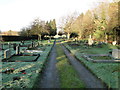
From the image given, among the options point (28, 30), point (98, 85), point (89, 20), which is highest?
point (89, 20)

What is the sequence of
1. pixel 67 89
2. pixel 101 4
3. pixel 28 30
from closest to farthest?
pixel 67 89
pixel 101 4
pixel 28 30

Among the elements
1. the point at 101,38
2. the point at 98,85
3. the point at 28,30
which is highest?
the point at 28,30

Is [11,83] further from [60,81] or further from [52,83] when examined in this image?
[60,81]

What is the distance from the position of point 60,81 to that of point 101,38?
3798cm

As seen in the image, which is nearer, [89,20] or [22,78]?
[22,78]

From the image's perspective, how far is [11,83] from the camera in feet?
20.1

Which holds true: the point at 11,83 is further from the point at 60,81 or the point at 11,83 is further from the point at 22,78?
the point at 60,81

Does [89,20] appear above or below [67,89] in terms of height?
above

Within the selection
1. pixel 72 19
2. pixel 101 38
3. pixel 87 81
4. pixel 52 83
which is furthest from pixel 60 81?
pixel 72 19

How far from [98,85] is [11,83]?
4.87m

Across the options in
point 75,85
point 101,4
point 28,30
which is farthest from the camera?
point 28,30

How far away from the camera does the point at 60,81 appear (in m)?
6.67

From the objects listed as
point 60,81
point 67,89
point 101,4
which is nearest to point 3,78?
point 60,81

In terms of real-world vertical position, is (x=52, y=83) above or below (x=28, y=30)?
below
